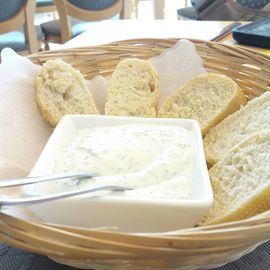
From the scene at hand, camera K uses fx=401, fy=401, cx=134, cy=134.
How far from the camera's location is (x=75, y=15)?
2811 millimetres

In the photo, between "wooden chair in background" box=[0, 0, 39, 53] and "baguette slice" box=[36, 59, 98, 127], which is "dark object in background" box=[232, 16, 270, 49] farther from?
"wooden chair in background" box=[0, 0, 39, 53]

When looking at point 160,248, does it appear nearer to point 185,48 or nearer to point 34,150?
point 34,150

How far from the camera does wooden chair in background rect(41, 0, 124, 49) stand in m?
2.78

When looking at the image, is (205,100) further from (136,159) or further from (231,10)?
(231,10)

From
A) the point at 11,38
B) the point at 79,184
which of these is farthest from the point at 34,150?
the point at 11,38

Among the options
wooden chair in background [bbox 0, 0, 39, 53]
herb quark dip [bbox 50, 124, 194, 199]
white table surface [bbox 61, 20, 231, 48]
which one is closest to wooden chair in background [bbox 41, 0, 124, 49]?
wooden chair in background [bbox 0, 0, 39, 53]

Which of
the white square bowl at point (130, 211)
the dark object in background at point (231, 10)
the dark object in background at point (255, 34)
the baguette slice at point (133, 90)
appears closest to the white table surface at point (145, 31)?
the dark object in background at point (255, 34)

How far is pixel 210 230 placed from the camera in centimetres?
44

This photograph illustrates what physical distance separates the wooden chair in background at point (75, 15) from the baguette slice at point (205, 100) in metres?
2.01

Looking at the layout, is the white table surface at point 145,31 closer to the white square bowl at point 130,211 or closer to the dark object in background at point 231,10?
the dark object in background at point 231,10

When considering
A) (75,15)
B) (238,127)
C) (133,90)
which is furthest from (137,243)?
(75,15)

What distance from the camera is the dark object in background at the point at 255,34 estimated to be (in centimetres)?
125

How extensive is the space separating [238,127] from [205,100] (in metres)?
0.13

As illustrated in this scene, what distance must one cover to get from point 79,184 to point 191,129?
11.7 inches
